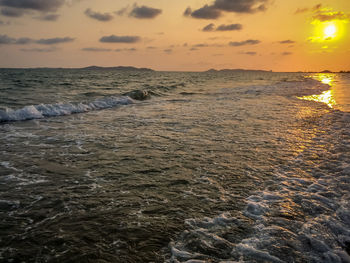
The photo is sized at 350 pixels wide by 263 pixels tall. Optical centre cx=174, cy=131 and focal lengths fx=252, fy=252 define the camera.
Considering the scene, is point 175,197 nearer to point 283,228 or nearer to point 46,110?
point 283,228

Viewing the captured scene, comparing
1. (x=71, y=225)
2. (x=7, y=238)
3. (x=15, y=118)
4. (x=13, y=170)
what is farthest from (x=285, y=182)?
(x=15, y=118)

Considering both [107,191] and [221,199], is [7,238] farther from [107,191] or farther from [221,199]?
[221,199]

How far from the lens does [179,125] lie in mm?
12570

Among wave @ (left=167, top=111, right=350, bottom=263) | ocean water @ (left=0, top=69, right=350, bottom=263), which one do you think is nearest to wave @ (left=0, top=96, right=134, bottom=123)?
ocean water @ (left=0, top=69, right=350, bottom=263)

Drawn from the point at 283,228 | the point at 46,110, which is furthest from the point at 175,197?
the point at 46,110

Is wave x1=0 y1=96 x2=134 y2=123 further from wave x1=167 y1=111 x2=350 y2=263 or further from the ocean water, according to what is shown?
wave x1=167 y1=111 x2=350 y2=263

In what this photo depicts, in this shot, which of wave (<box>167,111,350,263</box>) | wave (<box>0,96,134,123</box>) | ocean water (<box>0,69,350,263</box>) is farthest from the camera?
wave (<box>0,96,134,123</box>)

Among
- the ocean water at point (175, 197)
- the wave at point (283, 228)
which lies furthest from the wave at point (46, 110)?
the wave at point (283, 228)

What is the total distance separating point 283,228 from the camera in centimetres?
412

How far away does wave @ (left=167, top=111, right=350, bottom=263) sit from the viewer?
11.5 ft

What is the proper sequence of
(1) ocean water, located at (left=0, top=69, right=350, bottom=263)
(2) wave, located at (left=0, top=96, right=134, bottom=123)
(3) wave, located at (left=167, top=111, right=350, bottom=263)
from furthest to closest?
(2) wave, located at (left=0, top=96, right=134, bottom=123) < (1) ocean water, located at (left=0, top=69, right=350, bottom=263) < (3) wave, located at (left=167, top=111, right=350, bottom=263)

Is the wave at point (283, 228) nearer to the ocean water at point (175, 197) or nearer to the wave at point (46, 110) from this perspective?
the ocean water at point (175, 197)

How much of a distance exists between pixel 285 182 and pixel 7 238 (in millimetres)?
5597

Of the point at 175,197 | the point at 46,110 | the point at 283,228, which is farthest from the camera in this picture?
the point at 46,110
